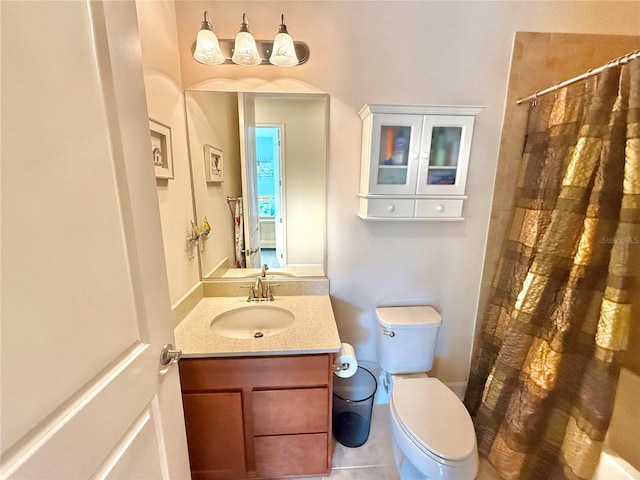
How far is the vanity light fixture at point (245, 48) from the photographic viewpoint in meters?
1.16

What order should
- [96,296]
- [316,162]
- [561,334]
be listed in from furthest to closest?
[316,162]
[561,334]
[96,296]

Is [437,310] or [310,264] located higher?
[310,264]

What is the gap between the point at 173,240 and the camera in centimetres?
122

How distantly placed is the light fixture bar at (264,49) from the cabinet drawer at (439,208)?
0.95m

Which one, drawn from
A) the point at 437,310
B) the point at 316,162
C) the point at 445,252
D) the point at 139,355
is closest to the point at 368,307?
the point at 437,310

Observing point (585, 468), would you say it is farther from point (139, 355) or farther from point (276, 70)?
point (276, 70)

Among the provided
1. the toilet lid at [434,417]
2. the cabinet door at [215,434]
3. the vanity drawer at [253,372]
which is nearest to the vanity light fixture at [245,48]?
the vanity drawer at [253,372]

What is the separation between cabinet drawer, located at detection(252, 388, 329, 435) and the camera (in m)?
1.17

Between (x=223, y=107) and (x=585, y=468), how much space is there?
2236 millimetres

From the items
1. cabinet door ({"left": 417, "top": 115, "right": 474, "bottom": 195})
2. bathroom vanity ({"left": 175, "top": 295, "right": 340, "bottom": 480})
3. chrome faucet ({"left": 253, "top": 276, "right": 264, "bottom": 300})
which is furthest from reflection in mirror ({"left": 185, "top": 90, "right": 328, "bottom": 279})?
cabinet door ({"left": 417, "top": 115, "right": 474, "bottom": 195})

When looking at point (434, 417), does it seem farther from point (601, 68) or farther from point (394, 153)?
point (601, 68)

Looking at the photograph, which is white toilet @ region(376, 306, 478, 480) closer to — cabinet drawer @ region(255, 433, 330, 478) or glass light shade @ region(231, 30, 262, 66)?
cabinet drawer @ region(255, 433, 330, 478)

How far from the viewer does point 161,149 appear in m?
1.13

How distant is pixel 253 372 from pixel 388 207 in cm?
102
